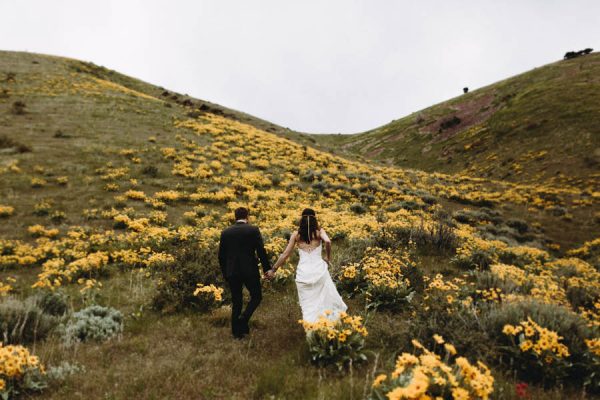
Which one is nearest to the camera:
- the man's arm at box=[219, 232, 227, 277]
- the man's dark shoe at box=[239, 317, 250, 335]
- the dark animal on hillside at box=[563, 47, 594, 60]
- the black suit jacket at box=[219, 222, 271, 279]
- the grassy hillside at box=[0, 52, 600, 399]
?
Answer: the grassy hillside at box=[0, 52, 600, 399]

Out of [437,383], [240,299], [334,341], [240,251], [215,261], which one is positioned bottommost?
[215,261]

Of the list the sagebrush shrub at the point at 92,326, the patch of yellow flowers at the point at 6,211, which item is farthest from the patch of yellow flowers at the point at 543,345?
the patch of yellow flowers at the point at 6,211

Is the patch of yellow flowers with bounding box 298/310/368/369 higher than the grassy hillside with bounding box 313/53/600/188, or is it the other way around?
the grassy hillside with bounding box 313/53/600/188

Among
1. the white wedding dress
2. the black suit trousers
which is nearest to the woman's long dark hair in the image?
the white wedding dress

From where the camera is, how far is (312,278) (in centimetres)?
656

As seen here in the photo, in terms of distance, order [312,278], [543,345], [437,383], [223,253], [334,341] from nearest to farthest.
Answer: [437,383]
[543,345]
[334,341]
[312,278]
[223,253]

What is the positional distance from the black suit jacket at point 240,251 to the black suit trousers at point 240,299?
0.35ft

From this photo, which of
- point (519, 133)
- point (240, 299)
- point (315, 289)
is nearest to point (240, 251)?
point (240, 299)

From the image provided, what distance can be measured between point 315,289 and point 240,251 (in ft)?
5.31

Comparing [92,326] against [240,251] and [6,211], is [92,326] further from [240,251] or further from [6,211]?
[6,211]

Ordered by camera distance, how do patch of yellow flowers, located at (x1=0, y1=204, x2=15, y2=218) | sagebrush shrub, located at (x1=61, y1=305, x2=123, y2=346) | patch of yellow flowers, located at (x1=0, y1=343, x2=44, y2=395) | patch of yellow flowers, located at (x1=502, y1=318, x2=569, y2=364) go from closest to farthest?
patch of yellow flowers, located at (x1=0, y1=343, x2=44, y2=395)
patch of yellow flowers, located at (x1=502, y1=318, x2=569, y2=364)
sagebrush shrub, located at (x1=61, y1=305, x2=123, y2=346)
patch of yellow flowers, located at (x1=0, y1=204, x2=15, y2=218)

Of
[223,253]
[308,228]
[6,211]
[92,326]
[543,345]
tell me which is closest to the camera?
[543,345]

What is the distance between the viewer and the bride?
6535 millimetres

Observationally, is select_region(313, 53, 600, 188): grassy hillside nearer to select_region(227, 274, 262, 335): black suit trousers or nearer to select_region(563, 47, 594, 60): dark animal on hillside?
select_region(563, 47, 594, 60): dark animal on hillside
